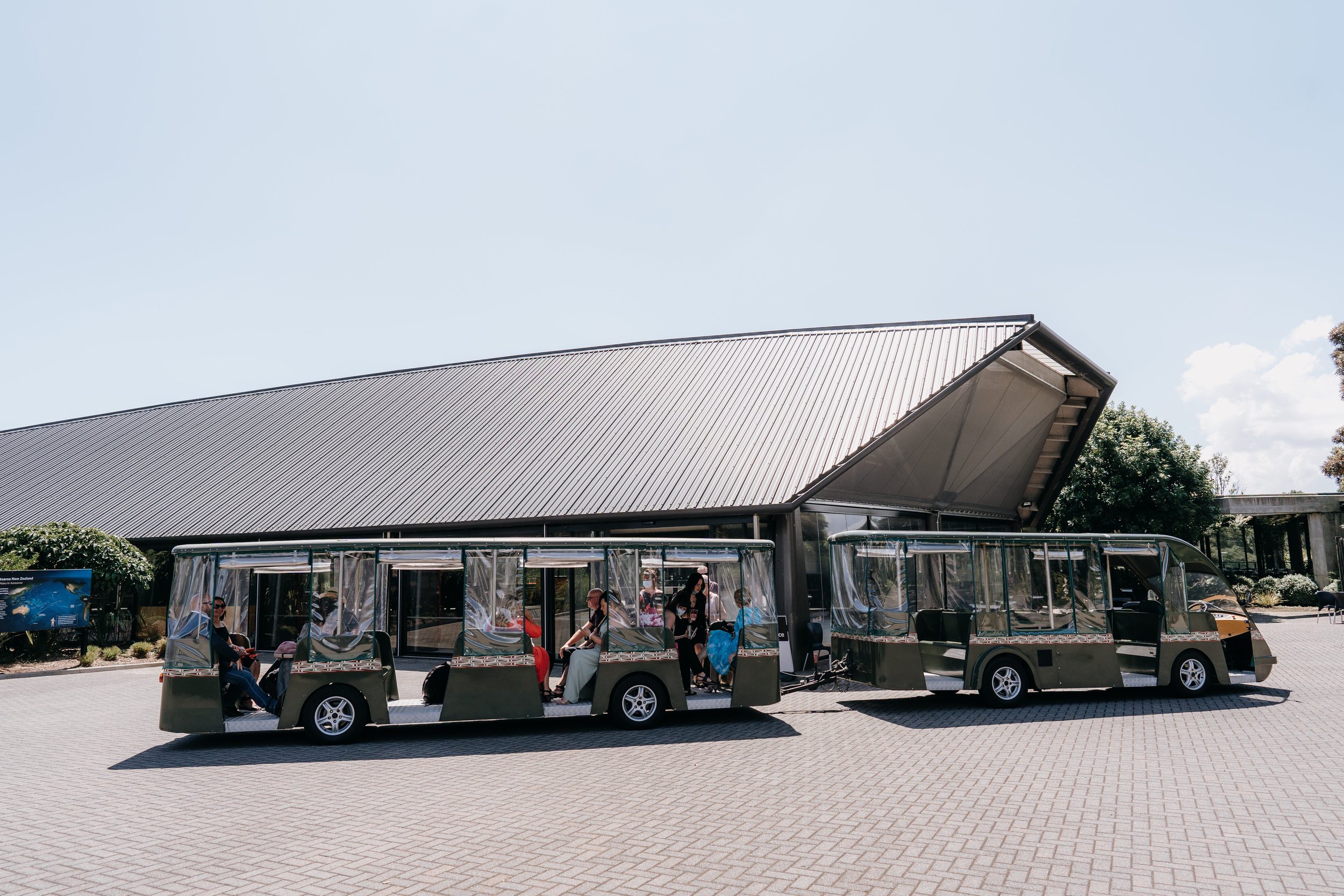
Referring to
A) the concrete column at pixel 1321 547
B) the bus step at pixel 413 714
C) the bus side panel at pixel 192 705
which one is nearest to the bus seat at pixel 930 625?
the bus step at pixel 413 714

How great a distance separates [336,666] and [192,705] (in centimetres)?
170

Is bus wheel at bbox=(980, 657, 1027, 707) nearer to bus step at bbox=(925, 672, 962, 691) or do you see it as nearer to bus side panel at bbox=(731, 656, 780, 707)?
bus step at bbox=(925, 672, 962, 691)

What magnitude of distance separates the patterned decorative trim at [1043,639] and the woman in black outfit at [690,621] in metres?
4.00

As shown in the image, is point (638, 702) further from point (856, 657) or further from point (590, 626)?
point (856, 657)

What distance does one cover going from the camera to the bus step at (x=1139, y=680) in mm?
13031

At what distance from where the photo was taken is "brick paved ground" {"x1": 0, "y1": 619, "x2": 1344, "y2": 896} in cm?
553

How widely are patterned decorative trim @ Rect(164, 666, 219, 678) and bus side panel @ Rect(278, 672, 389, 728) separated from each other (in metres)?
0.91

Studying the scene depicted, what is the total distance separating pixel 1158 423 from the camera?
33.1 meters

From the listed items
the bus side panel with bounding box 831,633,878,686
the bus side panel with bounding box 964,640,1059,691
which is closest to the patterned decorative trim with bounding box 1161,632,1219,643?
the bus side panel with bounding box 964,640,1059,691

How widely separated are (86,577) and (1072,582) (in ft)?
66.2

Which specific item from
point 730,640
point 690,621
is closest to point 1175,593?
point 730,640

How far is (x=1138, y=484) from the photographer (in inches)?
1267

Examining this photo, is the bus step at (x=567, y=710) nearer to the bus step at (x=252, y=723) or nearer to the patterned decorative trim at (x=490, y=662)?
the patterned decorative trim at (x=490, y=662)

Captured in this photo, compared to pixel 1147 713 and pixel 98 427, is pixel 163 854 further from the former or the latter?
pixel 98 427
